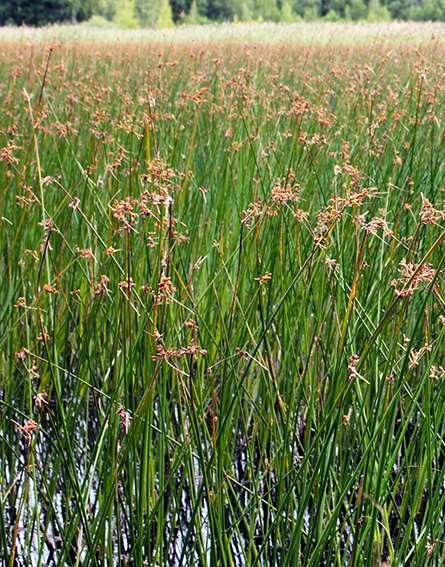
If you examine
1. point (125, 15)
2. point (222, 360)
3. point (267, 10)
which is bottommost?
point (222, 360)

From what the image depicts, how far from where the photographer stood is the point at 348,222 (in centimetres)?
222

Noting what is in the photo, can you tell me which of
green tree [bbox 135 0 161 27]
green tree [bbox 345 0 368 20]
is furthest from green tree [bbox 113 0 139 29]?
green tree [bbox 345 0 368 20]

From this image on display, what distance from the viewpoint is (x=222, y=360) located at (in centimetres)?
133

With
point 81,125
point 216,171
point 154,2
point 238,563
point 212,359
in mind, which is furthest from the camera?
point 154,2

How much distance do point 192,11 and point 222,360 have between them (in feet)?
106

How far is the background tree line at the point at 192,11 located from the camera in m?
30.2

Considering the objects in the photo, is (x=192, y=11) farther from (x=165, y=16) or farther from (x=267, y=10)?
(x=267, y=10)

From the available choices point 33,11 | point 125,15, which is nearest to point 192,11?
point 125,15

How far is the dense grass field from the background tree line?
27705 mm

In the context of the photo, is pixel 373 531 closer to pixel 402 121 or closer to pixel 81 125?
pixel 402 121

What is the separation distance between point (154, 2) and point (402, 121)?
33765 millimetres

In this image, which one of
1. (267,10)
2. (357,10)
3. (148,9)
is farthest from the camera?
(267,10)

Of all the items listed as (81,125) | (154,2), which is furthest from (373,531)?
(154,2)

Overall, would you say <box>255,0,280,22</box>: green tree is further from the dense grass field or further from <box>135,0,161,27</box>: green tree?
the dense grass field
